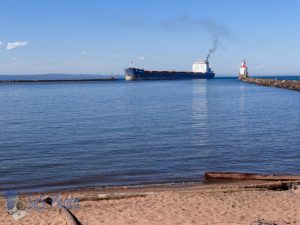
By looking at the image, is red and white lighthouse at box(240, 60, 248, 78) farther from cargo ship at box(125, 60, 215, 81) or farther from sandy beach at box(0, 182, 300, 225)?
sandy beach at box(0, 182, 300, 225)

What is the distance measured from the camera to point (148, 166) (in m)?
18.1

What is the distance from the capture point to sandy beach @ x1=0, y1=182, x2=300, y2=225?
408 inches

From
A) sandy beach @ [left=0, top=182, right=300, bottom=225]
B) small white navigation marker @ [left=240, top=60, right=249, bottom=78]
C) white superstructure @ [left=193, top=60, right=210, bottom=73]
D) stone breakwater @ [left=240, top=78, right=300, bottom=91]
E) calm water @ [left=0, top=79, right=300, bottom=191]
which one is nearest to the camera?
sandy beach @ [left=0, top=182, right=300, bottom=225]

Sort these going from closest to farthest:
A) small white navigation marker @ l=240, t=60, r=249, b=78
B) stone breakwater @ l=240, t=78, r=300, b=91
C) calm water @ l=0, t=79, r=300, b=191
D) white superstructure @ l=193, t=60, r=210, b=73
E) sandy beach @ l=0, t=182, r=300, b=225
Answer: sandy beach @ l=0, t=182, r=300, b=225
calm water @ l=0, t=79, r=300, b=191
stone breakwater @ l=240, t=78, r=300, b=91
small white navigation marker @ l=240, t=60, r=249, b=78
white superstructure @ l=193, t=60, r=210, b=73

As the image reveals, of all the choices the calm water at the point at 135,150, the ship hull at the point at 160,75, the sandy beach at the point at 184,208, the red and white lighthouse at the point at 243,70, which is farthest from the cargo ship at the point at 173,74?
the sandy beach at the point at 184,208

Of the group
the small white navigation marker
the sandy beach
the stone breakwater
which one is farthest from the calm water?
the small white navigation marker

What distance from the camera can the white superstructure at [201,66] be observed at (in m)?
182

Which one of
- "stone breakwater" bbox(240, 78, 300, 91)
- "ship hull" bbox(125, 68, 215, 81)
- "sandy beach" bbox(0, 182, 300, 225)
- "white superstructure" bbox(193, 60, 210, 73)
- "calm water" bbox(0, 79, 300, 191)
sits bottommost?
"calm water" bbox(0, 79, 300, 191)

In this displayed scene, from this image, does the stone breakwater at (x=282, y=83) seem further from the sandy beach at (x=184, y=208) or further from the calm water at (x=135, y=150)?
the sandy beach at (x=184, y=208)

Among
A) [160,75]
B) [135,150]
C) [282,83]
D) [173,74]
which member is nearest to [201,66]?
[173,74]

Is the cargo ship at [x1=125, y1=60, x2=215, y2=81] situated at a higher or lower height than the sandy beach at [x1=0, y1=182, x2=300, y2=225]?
higher

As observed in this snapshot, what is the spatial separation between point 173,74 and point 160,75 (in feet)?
25.1

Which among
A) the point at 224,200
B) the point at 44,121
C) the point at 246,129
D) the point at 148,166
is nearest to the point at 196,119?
the point at 246,129

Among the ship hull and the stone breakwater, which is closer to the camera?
the stone breakwater
